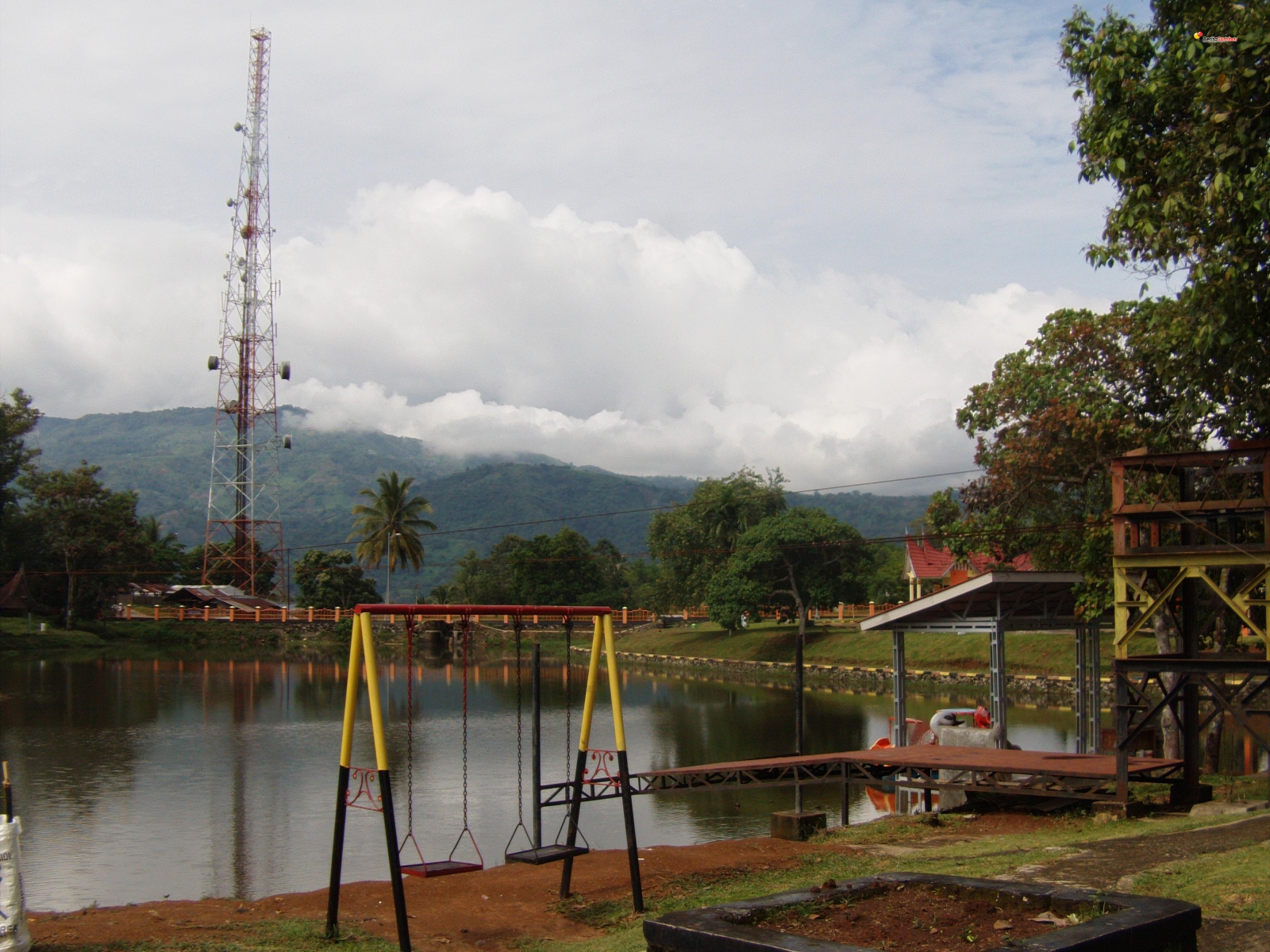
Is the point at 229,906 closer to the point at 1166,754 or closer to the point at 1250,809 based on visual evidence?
the point at 1250,809

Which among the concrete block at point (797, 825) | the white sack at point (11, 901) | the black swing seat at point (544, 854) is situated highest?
the white sack at point (11, 901)

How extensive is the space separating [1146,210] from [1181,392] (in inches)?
167

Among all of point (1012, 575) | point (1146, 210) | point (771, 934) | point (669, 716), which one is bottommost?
point (669, 716)

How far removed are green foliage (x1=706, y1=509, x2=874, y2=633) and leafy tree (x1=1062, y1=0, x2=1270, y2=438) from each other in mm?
46765

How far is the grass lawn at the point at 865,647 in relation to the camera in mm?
47806

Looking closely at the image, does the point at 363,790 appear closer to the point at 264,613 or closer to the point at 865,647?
the point at 865,647

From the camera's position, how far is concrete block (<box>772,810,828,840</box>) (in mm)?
15992

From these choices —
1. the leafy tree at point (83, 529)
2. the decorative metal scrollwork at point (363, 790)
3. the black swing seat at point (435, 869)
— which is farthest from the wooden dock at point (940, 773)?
the leafy tree at point (83, 529)

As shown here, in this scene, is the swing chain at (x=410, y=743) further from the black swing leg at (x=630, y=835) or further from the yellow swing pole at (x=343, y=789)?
the black swing leg at (x=630, y=835)

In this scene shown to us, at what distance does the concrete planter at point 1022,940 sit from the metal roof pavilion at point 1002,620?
14.6 meters

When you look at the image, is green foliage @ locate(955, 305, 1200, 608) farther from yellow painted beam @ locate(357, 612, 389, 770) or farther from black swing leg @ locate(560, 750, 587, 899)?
yellow painted beam @ locate(357, 612, 389, 770)

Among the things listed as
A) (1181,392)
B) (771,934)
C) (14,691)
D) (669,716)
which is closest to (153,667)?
(14,691)

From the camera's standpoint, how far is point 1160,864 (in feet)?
35.3

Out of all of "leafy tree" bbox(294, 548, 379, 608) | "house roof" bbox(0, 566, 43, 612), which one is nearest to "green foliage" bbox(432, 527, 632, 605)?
"leafy tree" bbox(294, 548, 379, 608)
